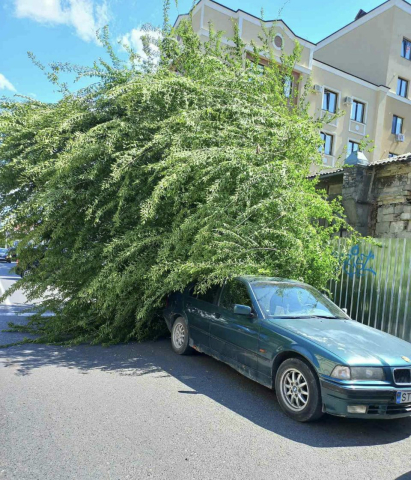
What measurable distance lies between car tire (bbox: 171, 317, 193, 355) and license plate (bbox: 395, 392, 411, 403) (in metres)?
3.32

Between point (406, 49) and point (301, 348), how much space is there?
3044cm

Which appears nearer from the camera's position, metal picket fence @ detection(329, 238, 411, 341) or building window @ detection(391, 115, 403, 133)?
metal picket fence @ detection(329, 238, 411, 341)

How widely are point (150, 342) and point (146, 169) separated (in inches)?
129

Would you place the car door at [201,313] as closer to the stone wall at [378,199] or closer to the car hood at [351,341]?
the car hood at [351,341]

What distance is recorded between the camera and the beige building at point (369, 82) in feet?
82.9

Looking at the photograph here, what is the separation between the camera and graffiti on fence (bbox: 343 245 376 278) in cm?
823

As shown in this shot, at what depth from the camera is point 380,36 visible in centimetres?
2709

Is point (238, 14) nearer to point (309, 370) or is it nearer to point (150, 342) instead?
point (150, 342)

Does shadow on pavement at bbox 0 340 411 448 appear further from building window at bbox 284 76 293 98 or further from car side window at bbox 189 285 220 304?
building window at bbox 284 76 293 98

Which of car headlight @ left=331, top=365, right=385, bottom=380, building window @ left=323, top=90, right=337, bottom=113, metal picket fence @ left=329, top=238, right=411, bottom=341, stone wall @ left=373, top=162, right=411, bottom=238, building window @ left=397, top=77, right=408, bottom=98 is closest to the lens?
car headlight @ left=331, top=365, right=385, bottom=380

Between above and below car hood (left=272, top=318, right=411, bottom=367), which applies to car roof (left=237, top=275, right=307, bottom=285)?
above

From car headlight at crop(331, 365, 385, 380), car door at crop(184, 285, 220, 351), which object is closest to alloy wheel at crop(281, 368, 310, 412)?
car headlight at crop(331, 365, 385, 380)

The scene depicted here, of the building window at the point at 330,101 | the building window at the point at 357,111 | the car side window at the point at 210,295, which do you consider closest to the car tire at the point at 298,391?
the car side window at the point at 210,295

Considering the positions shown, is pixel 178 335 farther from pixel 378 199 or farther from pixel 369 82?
pixel 369 82
